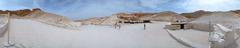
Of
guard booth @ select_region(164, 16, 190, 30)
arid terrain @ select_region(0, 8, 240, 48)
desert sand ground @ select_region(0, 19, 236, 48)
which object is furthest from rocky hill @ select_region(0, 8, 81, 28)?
guard booth @ select_region(164, 16, 190, 30)

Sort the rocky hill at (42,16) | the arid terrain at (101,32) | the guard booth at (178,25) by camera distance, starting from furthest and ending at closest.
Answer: the guard booth at (178,25) → the rocky hill at (42,16) → the arid terrain at (101,32)

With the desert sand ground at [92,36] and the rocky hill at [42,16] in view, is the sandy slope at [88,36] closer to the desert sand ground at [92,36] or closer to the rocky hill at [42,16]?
the desert sand ground at [92,36]

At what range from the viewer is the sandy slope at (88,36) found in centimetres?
734

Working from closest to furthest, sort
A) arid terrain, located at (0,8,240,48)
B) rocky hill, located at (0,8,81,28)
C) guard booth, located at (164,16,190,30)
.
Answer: arid terrain, located at (0,8,240,48)
rocky hill, located at (0,8,81,28)
guard booth, located at (164,16,190,30)

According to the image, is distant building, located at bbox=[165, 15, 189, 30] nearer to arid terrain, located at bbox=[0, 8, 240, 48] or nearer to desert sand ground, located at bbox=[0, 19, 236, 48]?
arid terrain, located at bbox=[0, 8, 240, 48]

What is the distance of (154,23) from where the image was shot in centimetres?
871

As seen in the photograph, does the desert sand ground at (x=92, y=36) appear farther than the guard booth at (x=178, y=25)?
No

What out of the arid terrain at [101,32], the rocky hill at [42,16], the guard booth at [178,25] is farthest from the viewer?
the guard booth at [178,25]

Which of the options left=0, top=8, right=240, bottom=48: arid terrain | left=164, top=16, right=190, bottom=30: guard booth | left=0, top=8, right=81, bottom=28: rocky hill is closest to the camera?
left=0, top=8, right=240, bottom=48: arid terrain

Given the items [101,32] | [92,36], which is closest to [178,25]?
[101,32]

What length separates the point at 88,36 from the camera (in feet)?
25.7

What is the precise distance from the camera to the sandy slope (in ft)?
24.1

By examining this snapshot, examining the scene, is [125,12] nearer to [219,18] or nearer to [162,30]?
[162,30]

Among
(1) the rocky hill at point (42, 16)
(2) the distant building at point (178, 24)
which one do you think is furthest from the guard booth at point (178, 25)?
(1) the rocky hill at point (42, 16)
